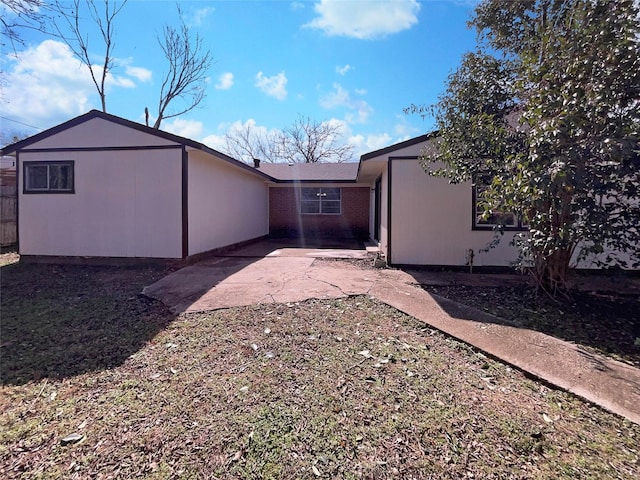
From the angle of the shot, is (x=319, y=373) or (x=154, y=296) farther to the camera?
(x=154, y=296)

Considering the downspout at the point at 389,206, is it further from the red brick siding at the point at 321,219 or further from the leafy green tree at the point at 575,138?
the red brick siding at the point at 321,219

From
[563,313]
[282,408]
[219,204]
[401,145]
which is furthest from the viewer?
[219,204]

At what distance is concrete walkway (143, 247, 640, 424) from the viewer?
9.45 feet

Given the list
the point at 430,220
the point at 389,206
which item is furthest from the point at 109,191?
the point at 430,220

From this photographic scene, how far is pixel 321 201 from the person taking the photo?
15.1 m

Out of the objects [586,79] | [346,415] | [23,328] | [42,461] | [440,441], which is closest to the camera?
[42,461]

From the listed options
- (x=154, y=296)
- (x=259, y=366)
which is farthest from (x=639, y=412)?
(x=154, y=296)

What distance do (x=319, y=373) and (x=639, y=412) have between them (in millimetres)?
2399

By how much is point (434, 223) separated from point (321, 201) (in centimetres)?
821

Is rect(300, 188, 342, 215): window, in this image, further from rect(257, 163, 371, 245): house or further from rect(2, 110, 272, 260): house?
rect(2, 110, 272, 260): house

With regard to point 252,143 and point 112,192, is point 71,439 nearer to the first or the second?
point 112,192

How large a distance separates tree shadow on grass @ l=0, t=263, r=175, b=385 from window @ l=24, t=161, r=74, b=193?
2175 mm

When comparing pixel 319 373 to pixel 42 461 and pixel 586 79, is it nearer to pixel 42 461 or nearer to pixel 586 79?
pixel 42 461

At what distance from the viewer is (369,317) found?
14.5ft
